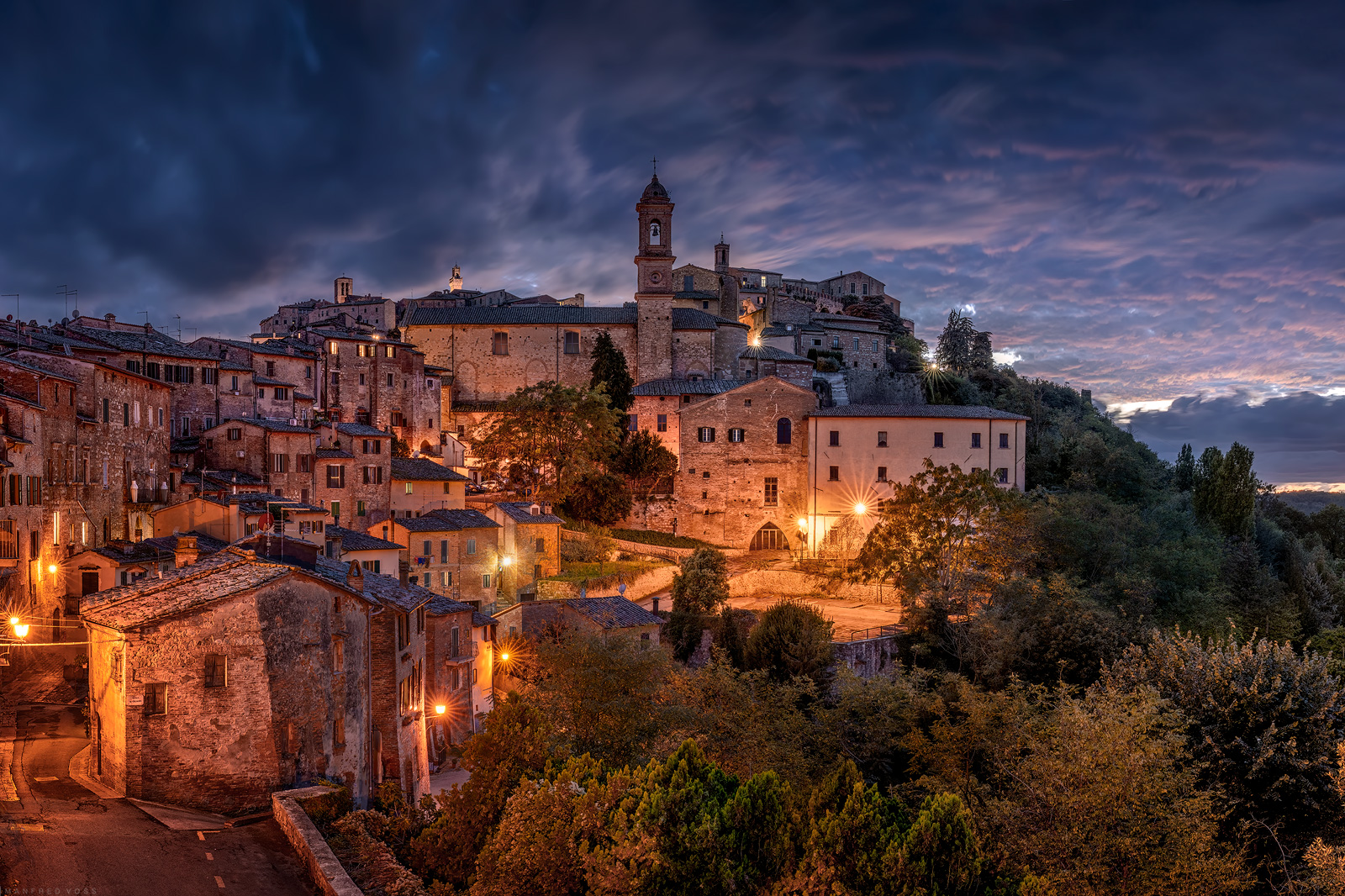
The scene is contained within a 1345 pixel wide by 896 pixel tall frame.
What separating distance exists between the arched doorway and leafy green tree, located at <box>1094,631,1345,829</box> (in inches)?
1234

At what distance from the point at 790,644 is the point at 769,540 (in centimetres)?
2056

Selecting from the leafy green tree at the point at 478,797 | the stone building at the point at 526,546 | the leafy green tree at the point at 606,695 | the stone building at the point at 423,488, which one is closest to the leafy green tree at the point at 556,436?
the stone building at the point at 423,488

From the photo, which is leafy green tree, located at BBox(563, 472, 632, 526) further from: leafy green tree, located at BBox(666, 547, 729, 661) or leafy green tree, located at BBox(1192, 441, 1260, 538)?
leafy green tree, located at BBox(1192, 441, 1260, 538)

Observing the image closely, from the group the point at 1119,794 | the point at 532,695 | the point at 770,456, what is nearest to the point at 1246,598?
the point at 770,456

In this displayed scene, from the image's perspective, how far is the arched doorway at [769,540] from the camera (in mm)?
52750

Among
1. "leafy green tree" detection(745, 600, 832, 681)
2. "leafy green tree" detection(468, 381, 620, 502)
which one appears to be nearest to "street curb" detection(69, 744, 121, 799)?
"leafy green tree" detection(745, 600, 832, 681)

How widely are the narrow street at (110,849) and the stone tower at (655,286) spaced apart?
154 ft

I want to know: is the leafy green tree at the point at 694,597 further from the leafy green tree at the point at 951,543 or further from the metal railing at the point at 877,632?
the leafy green tree at the point at 951,543

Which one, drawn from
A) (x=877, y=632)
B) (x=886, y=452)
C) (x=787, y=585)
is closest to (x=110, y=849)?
(x=877, y=632)

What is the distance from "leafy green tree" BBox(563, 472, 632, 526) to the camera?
4978cm

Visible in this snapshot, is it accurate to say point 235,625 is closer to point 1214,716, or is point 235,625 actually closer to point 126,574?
point 126,574

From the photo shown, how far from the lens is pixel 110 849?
1313 centimetres

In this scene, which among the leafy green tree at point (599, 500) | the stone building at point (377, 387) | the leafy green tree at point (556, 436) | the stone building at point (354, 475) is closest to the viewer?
the stone building at point (354, 475)

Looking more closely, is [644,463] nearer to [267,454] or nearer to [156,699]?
[267,454]
